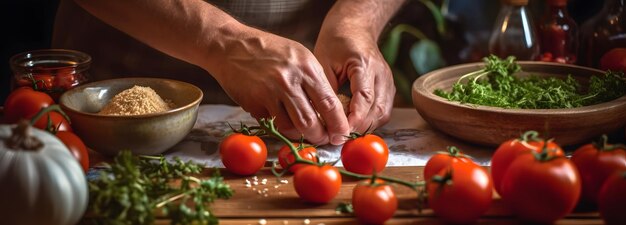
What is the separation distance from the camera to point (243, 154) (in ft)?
4.53

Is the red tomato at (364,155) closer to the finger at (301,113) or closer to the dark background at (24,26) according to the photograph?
the finger at (301,113)

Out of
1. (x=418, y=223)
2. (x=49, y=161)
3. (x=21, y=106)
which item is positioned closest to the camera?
(x=49, y=161)

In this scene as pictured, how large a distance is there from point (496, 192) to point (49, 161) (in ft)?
2.38

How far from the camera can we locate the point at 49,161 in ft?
3.43

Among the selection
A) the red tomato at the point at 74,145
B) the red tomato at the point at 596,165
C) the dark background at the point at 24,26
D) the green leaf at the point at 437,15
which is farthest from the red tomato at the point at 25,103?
the green leaf at the point at 437,15

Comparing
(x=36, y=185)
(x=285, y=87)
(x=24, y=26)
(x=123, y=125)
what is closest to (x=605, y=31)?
(x=285, y=87)

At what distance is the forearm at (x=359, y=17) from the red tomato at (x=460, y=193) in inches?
27.6

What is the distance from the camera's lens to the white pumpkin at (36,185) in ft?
3.38

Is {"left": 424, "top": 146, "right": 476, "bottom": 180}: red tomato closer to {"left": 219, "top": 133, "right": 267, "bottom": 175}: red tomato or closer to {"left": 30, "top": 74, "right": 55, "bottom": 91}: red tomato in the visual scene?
{"left": 219, "top": 133, "right": 267, "bottom": 175}: red tomato

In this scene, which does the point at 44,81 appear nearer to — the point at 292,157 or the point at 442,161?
the point at 292,157

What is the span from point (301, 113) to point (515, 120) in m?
0.42

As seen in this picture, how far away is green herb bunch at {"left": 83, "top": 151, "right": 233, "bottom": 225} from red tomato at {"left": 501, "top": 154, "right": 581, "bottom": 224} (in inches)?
18.1

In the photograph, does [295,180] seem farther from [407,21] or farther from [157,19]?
[407,21]

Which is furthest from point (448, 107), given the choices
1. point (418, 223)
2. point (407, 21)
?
point (407, 21)
